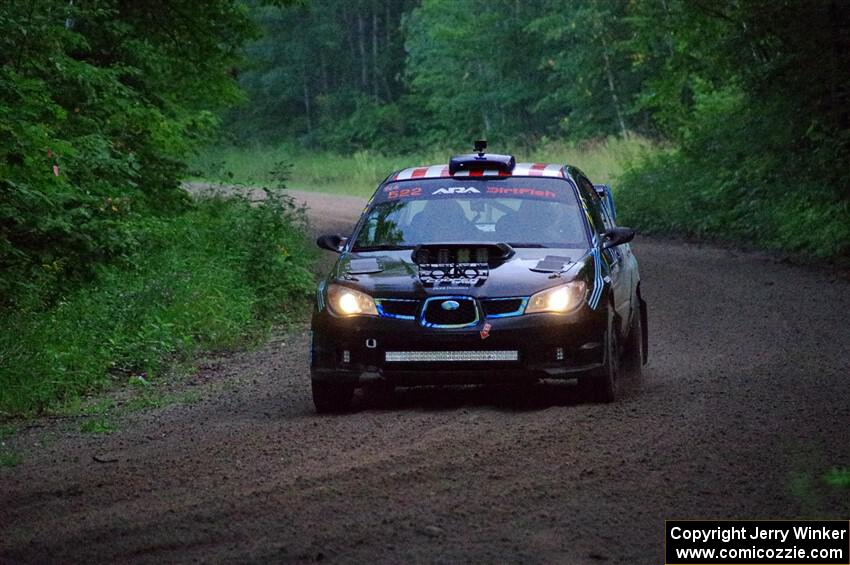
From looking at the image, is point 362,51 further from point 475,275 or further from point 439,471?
point 439,471

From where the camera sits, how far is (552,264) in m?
10.2

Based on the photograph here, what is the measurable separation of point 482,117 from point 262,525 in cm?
5727

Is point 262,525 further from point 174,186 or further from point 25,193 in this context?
point 174,186

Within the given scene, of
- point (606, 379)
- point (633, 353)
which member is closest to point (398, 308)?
point (606, 379)

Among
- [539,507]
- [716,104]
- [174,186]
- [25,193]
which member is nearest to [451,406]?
→ [539,507]

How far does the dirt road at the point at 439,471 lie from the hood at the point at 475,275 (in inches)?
31.6

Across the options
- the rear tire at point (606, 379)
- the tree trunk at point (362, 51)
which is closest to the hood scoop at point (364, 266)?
the rear tire at point (606, 379)

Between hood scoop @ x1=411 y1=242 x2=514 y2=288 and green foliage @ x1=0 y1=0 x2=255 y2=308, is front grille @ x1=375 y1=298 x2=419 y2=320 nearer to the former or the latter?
hood scoop @ x1=411 y1=242 x2=514 y2=288

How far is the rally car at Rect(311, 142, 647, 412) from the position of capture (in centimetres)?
977

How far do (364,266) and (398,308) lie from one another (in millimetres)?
630

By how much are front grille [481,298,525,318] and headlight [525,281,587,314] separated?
0.06 metres

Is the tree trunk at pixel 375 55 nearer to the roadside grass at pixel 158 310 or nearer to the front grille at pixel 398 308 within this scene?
the roadside grass at pixel 158 310

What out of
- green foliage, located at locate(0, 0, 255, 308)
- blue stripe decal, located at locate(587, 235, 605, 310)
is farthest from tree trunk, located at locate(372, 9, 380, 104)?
blue stripe decal, located at locate(587, 235, 605, 310)

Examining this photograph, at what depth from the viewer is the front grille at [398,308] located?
984 centimetres
